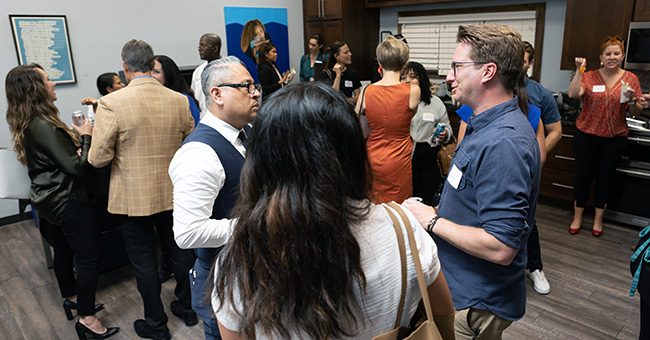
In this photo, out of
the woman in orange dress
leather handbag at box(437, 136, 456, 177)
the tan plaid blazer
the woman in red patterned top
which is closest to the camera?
the tan plaid blazer

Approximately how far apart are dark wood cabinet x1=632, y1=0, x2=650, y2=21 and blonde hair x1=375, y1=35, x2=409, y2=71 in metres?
2.37

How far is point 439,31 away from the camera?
217 inches

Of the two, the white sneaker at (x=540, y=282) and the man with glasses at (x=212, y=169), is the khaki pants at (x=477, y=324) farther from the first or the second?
the white sneaker at (x=540, y=282)

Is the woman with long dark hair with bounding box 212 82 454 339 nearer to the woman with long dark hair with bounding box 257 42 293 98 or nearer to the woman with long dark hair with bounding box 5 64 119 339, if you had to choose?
the woman with long dark hair with bounding box 5 64 119 339

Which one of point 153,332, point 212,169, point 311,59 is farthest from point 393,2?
point 212,169

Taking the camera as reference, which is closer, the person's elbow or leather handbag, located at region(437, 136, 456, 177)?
the person's elbow

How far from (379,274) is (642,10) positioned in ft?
13.0

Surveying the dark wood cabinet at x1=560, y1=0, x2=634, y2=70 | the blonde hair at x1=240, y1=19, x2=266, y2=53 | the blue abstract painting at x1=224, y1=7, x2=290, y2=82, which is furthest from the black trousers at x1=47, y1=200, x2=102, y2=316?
the dark wood cabinet at x1=560, y1=0, x2=634, y2=70

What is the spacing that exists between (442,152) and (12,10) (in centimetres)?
396

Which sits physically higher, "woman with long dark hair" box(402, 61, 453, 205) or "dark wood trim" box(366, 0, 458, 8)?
"dark wood trim" box(366, 0, 458, 8)

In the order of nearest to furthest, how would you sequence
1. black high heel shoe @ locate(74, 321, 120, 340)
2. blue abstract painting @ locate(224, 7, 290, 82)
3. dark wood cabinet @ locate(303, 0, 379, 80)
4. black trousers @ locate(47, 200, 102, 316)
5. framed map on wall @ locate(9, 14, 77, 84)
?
black trousers @ locate(47, 200, 102, 316) < black high heel shoe @ locate(74, 321, 120, 340) < framed map on wall @ locate(9, 14, 77, 84) < blue abstract painting @ locate(224, 7, 290, 82) < dark wood cabinet @ locate(303, 0, 379, 80)

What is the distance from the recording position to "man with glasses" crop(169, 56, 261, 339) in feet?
4.64

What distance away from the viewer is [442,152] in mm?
2951

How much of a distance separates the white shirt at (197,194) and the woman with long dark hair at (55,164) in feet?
3.63
